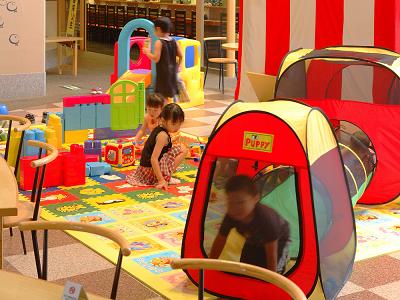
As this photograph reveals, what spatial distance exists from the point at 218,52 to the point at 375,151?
6.48 meters

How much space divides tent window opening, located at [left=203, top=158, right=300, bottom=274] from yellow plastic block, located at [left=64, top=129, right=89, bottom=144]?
10.9ft

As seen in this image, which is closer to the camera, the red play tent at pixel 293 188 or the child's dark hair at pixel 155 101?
the red play tent at pixel 293 188

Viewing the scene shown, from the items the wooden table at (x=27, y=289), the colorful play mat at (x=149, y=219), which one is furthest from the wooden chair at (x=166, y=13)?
the wooden table at (x=27, y=289)

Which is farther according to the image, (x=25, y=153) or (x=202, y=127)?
(x=202, y=127)

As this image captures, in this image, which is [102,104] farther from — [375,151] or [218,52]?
[218,52]

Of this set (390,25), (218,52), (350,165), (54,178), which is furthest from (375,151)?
(218,52)

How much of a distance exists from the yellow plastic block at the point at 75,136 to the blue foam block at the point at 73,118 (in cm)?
4

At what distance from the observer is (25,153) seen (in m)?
6.00

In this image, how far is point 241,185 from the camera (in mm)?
3779

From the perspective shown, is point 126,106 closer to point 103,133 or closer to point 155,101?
point 103,133

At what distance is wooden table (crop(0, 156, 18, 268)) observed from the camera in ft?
9.48

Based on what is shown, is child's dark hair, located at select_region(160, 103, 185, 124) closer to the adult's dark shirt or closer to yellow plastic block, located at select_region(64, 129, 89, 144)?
yellow plastic block, located at select_region(64, 129, 89, 144)

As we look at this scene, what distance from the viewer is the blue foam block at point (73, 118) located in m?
6.91

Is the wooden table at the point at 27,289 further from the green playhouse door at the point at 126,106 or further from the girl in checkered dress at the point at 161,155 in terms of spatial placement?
the green playhouse door at the point at 126,106
